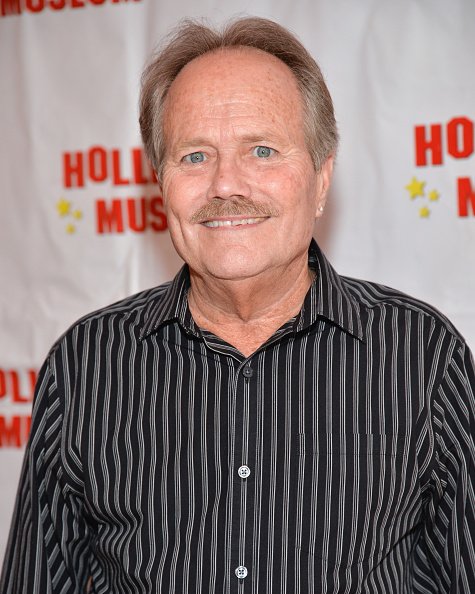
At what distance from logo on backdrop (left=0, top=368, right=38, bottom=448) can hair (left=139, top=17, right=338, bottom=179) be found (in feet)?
2.77

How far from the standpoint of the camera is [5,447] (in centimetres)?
216

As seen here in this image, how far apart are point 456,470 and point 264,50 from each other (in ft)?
2.72

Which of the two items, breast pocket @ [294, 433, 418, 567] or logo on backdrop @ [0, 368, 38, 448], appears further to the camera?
logo on backdrop @ [0, 368, 38, 448]

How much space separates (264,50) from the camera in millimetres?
1532

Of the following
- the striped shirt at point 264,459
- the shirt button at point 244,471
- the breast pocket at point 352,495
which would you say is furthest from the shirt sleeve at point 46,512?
the breast pocket at point 352,495

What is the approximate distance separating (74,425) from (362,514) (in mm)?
537

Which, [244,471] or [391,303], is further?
[391,303]

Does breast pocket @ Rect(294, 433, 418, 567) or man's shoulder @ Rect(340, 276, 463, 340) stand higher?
man's shoulder @ Rect(340, 276, 463, 340)

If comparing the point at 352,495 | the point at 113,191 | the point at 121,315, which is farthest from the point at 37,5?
the point at 352,495

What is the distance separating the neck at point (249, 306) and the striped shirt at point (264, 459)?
0.05 meters

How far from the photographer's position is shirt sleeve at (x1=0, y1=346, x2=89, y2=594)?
150 cm

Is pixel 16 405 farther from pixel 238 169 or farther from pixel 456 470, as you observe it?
pixel 456 470

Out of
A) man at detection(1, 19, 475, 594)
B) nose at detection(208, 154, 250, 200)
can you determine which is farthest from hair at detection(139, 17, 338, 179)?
nose at detection(208, 154, 250, 200)

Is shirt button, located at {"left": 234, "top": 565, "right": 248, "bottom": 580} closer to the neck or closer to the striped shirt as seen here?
the striped shirt
